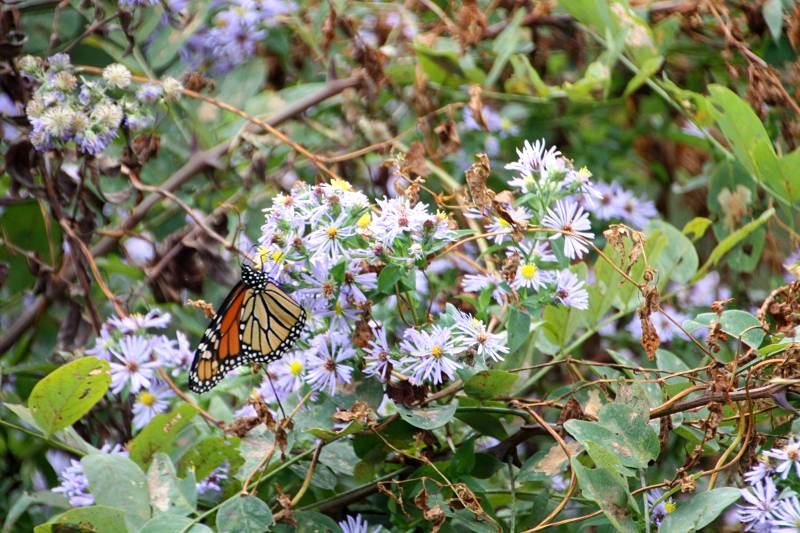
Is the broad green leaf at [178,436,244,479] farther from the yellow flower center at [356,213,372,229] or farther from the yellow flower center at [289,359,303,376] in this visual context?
the yellow flower center at [356,213,372,229]

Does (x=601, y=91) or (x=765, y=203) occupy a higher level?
(x=601, y=91)

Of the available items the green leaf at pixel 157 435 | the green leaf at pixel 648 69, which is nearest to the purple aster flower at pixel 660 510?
the green leaf at pixel 157 435

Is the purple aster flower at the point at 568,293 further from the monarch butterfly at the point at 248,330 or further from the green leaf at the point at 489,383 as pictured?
the monarch butterfly at the point at 248,330

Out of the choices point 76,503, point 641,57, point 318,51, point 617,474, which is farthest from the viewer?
point 318,51

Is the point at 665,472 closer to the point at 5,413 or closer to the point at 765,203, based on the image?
the point at 765,203

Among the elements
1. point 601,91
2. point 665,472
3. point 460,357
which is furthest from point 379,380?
point 601,91

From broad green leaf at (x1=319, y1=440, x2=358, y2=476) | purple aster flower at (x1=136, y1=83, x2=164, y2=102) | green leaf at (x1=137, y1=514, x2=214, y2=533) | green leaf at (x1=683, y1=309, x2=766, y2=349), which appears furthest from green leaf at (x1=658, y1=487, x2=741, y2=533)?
purple aster flower at (x1=136, y1=83, x2=164, y2=102)

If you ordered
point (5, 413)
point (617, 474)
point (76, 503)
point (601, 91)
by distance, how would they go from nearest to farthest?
point (617, 474) < point (76, 503) < point (5, 413) < point (601, 91)

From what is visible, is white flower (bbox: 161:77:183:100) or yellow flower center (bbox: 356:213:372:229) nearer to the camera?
yellow flower center (bbox: 356:213:372:229)
